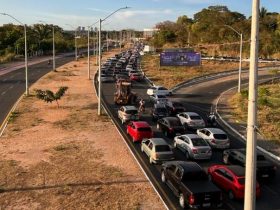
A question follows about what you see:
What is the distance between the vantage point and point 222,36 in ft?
416

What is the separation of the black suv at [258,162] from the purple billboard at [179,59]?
5178cm

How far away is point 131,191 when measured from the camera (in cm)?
1992

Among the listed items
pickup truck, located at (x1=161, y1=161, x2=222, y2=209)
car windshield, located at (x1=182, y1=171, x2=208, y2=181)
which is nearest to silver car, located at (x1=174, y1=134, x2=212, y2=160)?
pickup truck, located at (x1=161, y1=161, x2=222, y2=209)

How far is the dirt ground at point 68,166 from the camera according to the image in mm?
18792

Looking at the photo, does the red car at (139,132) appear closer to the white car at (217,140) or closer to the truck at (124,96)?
the white car at (217,140)

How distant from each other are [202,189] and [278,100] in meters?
31.9

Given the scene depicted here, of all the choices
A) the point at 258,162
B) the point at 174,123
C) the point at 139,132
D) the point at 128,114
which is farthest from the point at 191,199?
the point at 128,114

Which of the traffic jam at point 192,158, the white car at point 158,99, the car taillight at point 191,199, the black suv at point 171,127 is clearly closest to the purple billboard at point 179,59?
the white car at point 158,99

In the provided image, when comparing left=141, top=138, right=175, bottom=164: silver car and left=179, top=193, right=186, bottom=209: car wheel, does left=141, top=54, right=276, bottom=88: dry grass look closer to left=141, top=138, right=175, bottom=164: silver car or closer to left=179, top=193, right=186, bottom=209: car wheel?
left=141, top=138, right=175, bottom=164: silver car

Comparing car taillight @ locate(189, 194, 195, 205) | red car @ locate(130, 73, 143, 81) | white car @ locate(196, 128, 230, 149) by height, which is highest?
red car @ locate(130, 73, 143, 81)

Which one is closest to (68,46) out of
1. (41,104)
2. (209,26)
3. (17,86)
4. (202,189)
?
(209,26)

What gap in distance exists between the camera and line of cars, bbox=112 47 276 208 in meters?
18.0

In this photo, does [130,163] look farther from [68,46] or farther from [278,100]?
[68,46]

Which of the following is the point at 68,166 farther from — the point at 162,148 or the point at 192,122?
the point at 192,122
